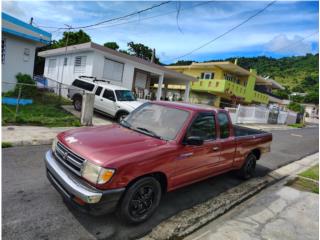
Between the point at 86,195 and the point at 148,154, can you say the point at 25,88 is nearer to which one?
the point at 148,154

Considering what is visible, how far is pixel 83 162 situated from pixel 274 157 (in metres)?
8.52

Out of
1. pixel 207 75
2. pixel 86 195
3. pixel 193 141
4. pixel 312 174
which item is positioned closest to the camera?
pixel 86 195

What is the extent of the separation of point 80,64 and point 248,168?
13833 millimetres

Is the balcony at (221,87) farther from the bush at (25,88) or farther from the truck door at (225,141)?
the truck door at (225,141)

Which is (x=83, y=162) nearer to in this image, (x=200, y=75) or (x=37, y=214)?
(x=37, y=214)

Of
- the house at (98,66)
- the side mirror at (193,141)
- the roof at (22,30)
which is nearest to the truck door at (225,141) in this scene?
the side mirror at (193,141)

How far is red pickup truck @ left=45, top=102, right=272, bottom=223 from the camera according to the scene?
128 inches

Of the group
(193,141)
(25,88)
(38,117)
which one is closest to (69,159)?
(193,141)

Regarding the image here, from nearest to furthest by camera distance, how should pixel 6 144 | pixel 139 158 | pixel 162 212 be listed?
1. pixel 139 158
2. pixel 162 212
3. pixel 6 144

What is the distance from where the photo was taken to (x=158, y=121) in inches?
184

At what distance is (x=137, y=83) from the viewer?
2153cm

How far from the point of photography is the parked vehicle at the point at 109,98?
11.9 m

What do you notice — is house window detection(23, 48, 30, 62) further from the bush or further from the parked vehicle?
the parked vehicle

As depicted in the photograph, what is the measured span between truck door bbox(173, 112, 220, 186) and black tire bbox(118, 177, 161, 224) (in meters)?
0.48
